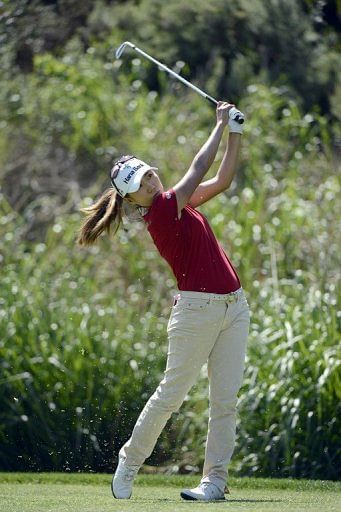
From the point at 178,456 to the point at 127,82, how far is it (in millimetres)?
6386

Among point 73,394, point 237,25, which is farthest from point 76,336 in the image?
point 237,25

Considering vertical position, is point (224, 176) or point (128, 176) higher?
point (128, 176)

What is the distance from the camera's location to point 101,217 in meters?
5.64

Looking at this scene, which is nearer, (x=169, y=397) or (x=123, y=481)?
(x=169, y=397)

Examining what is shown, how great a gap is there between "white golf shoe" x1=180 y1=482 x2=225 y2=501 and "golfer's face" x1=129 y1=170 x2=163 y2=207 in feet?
4.25

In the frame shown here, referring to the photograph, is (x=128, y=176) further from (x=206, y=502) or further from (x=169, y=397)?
(x=206, y=502)

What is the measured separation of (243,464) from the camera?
724 cm

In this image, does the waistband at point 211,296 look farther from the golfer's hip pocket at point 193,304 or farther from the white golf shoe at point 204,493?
the white golf shoe at point 204,493

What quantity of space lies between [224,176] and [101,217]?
0.62 meters

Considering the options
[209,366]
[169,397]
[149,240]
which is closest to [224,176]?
[209,366]

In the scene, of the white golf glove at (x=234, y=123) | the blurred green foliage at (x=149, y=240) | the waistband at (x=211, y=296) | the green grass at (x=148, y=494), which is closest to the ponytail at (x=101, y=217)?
the waistband at (x=211, y=296)

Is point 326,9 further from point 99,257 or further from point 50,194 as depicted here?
point 99,257

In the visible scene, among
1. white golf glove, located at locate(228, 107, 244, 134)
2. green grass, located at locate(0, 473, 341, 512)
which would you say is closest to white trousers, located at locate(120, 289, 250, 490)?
green grass, located at locate(0, 473, 341, 512)

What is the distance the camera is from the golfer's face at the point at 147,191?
17.4 feet
